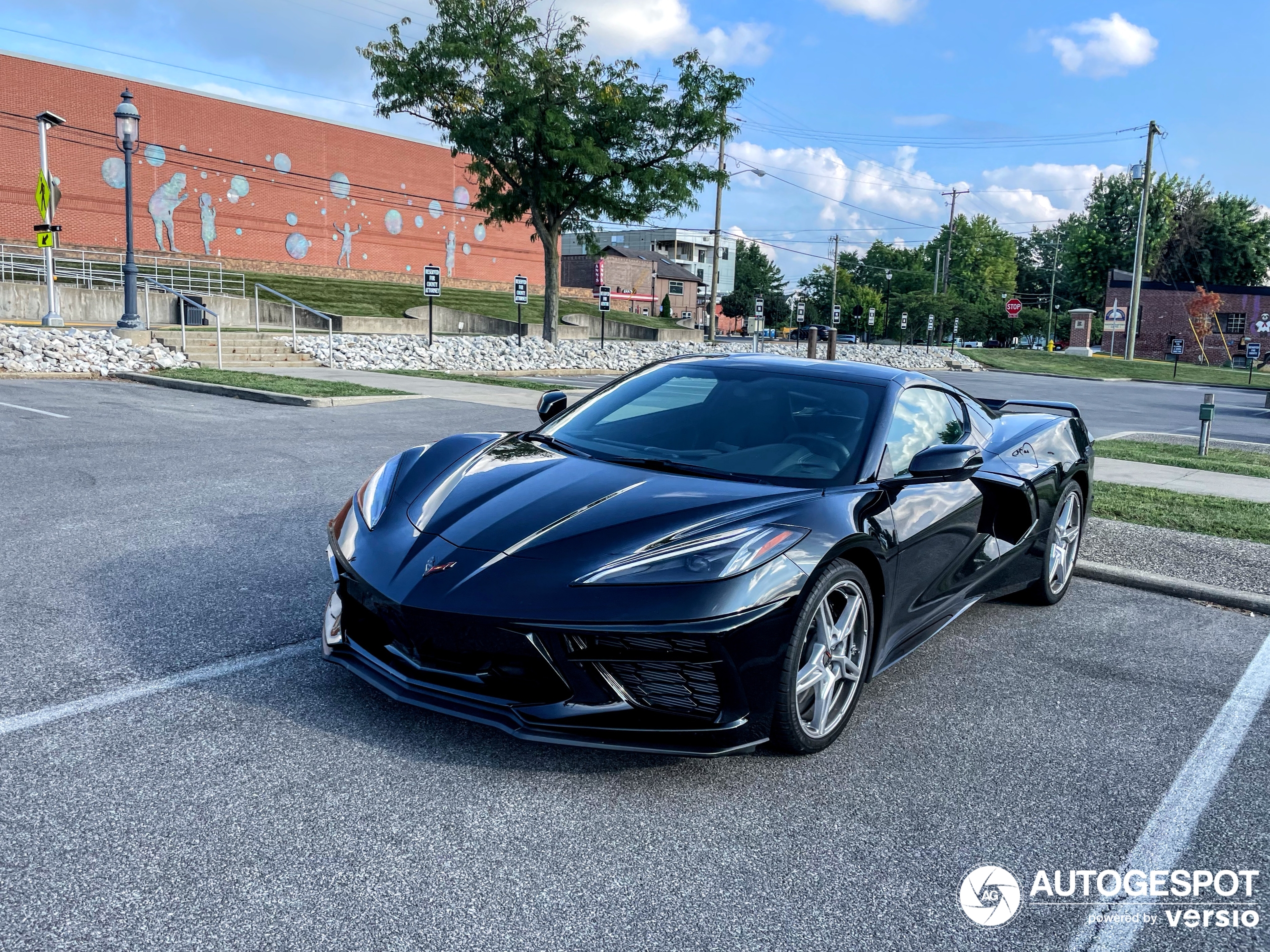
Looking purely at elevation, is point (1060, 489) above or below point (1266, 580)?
above

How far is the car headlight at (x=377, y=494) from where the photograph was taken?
11.6 feet

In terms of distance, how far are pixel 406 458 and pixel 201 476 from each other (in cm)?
436

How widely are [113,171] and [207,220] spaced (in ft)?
12.4

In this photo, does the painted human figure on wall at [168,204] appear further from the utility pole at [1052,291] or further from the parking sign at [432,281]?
the utility pole at [1052,291]

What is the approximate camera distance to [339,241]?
45.4 m

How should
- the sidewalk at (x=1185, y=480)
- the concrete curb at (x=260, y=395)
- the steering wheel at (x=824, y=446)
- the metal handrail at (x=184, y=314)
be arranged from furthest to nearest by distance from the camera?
the metal handrail at (x=184, y=314) < the concrete curb at (x=260, y=395) < the sidewalk at (x=1185, y=480) < the steering wheel at (x=824, y=446)

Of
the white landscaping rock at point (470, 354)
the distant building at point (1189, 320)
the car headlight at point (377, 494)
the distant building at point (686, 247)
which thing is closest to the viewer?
the car headlight at point (377, 494)

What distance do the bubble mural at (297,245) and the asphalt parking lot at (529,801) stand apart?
4168 cm

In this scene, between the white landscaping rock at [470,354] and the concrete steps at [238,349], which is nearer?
the concrete steps at [238,349]

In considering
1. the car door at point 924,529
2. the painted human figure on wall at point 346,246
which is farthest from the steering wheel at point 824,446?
the painted human figure on wall at point 346,246

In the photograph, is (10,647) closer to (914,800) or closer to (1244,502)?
(914,800)

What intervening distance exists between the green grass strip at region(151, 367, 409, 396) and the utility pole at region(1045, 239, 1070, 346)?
8732 centimetres

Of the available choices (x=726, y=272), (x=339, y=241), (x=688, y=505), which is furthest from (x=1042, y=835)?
(x=726, y=272)

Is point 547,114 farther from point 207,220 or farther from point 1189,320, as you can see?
point 1189,320
